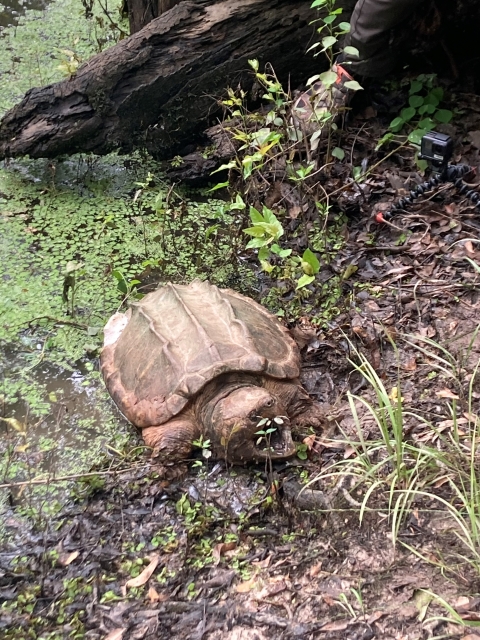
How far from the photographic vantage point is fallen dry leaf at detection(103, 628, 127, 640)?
6.56ft

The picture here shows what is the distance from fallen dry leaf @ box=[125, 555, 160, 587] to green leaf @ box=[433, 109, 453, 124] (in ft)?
10.4

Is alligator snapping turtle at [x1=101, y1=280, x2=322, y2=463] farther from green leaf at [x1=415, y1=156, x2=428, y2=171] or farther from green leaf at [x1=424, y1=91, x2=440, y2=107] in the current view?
green leaf at [x1=424, y1=91, x2=440, y2=107]

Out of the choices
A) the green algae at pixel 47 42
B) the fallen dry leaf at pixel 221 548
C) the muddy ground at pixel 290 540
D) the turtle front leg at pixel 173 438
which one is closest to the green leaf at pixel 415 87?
the muddy ground at pixel 290 540

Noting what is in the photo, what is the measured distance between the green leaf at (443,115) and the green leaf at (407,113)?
0.15m

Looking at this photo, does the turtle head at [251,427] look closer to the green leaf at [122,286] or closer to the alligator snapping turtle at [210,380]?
the alligator snapping turtle at [210,380]

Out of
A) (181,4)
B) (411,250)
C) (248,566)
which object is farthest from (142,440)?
(181,4)

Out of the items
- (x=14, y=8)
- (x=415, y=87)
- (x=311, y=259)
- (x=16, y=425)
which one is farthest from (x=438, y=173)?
(x=14, y=8)

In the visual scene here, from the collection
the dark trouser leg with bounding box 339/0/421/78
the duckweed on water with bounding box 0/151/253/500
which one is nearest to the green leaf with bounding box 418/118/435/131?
the dark trouser leg with bounding box 339/0/421/78

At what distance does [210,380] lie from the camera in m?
2.58

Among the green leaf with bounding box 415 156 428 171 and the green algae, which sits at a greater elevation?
the green algae

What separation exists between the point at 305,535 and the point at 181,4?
151 inches

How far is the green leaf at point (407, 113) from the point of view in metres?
3.85

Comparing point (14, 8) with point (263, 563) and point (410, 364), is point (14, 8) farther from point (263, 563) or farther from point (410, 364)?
point (263, 563)

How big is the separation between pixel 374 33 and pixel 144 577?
3151 millimetres
